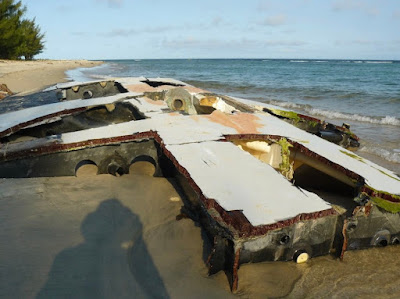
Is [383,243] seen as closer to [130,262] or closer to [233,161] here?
[233,161]

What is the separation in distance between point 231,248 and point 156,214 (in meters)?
1.32

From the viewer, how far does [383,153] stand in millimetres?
6043

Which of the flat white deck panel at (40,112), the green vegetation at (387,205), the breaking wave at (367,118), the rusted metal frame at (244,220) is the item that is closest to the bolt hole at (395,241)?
the green vegetation at (387,205)

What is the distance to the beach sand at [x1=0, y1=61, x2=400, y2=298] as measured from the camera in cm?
217

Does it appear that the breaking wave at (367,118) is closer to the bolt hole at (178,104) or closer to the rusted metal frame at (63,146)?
the bolt hole at (178,104)

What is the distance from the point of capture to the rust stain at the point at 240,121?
3748mm

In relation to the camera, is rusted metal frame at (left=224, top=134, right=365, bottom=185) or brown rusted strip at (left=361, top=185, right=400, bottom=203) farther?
rusted metal frame at (left=224, top=134, right=365, bottom=185)

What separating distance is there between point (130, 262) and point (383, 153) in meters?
5.51

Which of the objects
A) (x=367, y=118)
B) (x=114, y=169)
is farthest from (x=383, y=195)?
(x=367, y=118)

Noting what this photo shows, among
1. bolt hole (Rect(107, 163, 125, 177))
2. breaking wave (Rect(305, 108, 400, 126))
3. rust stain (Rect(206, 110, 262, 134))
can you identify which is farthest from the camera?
breaking wave (Rect(305, 108, 400, 126))

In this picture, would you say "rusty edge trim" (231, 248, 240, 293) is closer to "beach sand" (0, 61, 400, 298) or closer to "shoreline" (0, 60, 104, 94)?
"beach sand" (0, 61, 400, 298)

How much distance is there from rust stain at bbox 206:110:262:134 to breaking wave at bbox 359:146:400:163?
121 inches

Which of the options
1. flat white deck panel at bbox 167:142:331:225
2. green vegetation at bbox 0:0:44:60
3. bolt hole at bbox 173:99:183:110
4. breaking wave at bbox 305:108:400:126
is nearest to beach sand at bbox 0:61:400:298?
flat white deck panel at bbox 167:142:331:225

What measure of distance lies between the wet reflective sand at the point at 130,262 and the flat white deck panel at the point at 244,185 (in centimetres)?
55
